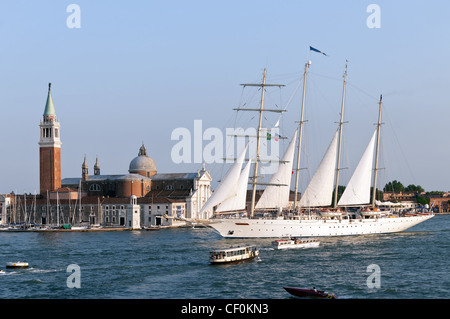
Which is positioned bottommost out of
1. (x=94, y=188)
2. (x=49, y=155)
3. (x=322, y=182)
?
(x=94, y=188)

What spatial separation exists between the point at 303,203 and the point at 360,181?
613cm

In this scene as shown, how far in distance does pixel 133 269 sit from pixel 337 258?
13.8m

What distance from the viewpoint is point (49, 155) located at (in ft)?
355

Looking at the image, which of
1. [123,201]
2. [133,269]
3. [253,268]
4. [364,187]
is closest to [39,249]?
[133,269]

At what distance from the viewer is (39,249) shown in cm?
5919

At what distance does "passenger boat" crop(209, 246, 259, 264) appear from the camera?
42219 millimetres

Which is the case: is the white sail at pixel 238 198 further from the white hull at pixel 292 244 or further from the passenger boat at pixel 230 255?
the passenger boat at pixel 230 255

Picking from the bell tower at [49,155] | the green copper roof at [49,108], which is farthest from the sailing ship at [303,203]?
the green copper roof at [49,108]

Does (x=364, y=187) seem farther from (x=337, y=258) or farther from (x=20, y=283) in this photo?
(x=20, y=283)

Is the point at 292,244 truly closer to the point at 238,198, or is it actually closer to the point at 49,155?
the point at 238,198

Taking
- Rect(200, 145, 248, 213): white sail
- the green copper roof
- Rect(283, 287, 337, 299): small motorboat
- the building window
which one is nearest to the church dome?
the building window

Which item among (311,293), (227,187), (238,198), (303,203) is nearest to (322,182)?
(303,203)

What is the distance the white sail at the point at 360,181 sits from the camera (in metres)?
66.4
